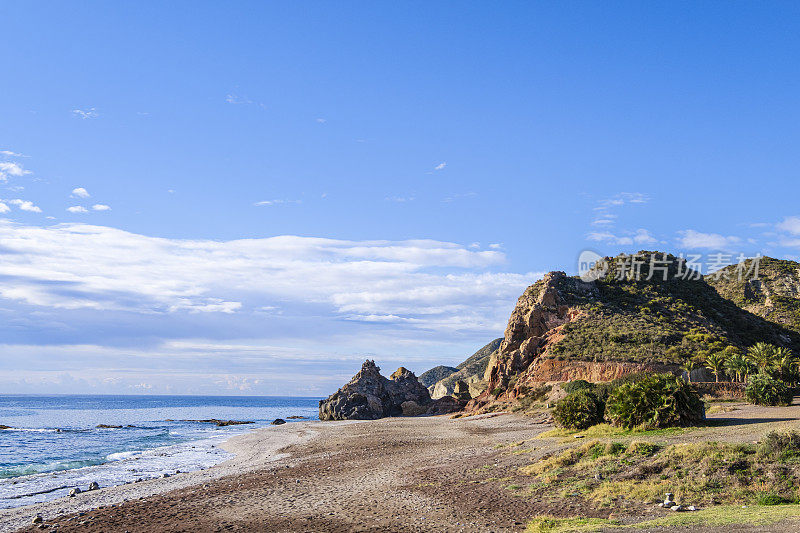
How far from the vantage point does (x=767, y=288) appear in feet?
300

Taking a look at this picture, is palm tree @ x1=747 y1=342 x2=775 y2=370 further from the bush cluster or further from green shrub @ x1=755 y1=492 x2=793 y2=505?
green shrub @ x1=755 y1=492 x2=793 y2=505

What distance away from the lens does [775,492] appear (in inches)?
497

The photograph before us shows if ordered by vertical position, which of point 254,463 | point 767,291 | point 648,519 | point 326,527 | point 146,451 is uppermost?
point 767,291

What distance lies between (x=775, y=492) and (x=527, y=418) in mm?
32984

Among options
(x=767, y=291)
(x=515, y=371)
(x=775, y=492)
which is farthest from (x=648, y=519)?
(x=767, y=291)

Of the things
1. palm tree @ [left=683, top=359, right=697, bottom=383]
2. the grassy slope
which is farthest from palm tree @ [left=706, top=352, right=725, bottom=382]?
the grassy slope

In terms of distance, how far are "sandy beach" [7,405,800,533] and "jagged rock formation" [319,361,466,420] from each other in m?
46.3

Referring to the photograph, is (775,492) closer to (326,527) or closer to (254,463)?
(326,527)

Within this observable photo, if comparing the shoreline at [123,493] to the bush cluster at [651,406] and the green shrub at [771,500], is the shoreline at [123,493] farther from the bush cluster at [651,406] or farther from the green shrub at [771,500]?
the green shrub at [771,500]

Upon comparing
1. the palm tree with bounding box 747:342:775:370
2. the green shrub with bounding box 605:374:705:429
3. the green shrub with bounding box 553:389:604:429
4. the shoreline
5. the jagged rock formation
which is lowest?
the jagged rock formation

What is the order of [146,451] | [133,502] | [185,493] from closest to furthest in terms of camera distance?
1. [133,502]
2. [185,493]
3. [146,451]

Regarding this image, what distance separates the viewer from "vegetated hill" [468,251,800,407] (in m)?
53.7

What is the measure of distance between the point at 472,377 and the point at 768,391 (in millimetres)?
61448

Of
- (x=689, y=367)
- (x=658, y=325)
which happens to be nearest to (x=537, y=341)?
(x=658, y=325)
